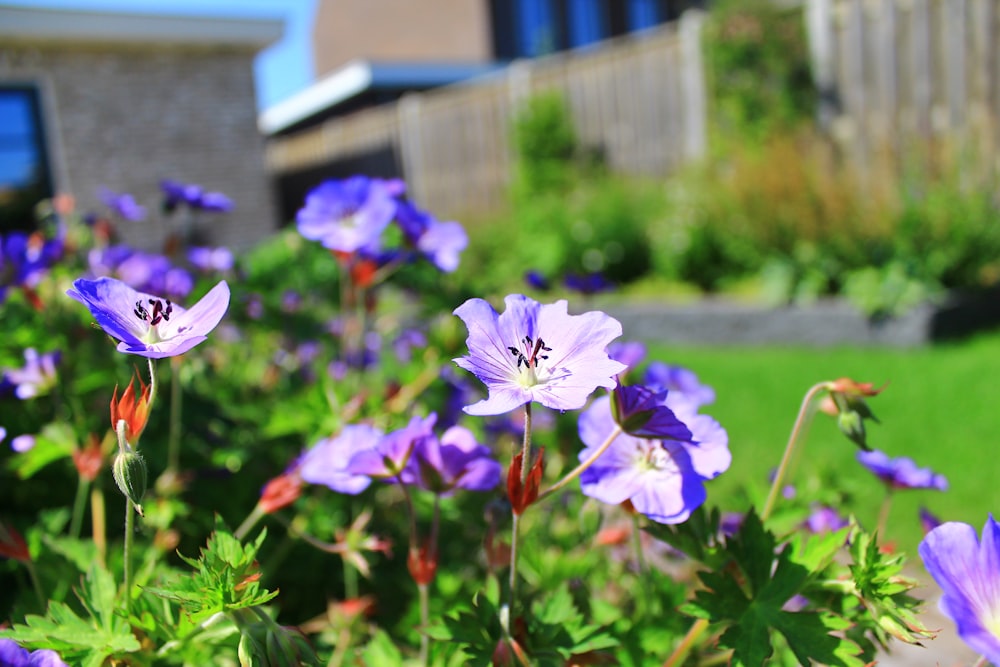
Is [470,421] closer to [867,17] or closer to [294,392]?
[294,392]

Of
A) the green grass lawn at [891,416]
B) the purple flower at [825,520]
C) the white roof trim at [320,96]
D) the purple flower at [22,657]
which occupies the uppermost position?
the white roof trim at [320,96]

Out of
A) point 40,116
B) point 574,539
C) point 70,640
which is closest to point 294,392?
point 574,539

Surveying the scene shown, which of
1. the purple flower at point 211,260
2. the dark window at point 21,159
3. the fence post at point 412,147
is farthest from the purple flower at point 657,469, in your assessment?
the fence post at point 412,147

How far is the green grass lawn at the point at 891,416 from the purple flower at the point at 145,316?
160 centimetres

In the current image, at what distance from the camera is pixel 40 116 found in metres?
8.67

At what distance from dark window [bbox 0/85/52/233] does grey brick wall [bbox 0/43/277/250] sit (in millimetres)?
127

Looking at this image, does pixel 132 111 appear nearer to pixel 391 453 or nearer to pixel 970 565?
pixel 391 453

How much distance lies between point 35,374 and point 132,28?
28.2 ft

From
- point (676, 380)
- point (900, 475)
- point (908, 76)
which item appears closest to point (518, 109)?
point (908, 76)

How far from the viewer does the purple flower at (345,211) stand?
4.49 ft

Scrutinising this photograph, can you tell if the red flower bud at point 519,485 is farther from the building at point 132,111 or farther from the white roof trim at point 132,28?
the white roof trim at point 132,28

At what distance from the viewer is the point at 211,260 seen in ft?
6.04

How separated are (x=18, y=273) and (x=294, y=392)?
58cm

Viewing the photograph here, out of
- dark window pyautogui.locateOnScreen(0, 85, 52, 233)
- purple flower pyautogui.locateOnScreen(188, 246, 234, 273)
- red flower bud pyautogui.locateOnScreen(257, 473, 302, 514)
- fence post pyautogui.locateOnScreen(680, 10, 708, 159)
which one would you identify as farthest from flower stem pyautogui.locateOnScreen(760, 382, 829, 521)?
dark window pyautogui.locateOnScreen(0, 85, 52, 233)
